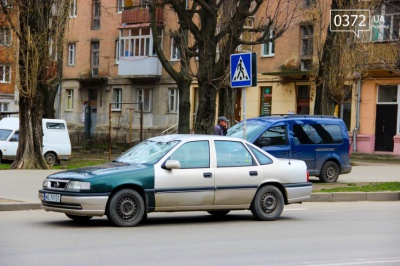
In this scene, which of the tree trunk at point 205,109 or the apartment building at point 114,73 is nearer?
the tree trunk at point 205,109

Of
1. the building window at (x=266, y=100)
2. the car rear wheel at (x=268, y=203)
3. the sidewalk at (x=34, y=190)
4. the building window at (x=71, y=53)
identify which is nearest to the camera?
the car rear wheel at (x=268, y=203)

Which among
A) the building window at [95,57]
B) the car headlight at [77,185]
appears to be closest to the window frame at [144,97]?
the building window at [95,57]

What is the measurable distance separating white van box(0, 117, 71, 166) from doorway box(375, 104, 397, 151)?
15.8 meters

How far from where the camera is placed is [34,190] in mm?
19562

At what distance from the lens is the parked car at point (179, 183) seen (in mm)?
13367

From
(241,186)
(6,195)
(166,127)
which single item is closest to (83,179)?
(241,186)

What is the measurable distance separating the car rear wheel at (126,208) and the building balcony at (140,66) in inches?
1607

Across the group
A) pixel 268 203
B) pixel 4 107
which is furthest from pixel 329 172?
pixel 4 107

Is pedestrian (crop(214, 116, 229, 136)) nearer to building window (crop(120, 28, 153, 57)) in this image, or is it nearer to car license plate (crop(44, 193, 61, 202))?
car license plate (crop(44, 193, 61, 202))

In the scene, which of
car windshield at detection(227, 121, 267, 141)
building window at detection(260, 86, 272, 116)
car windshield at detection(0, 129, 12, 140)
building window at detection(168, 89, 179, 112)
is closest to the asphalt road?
car windshield at detection(227, 121, 267, 141)

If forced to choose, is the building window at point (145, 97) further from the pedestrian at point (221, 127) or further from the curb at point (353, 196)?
the curb at point (353, 196)

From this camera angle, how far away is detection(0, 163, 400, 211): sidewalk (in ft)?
54.0

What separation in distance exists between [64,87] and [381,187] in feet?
141

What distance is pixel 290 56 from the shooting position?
47.5 metres
